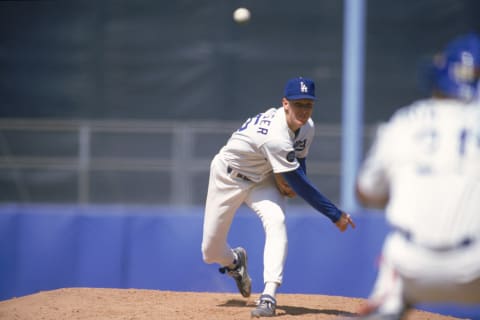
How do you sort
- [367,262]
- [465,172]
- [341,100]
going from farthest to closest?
[341,100] → [367,262] → [465,172]

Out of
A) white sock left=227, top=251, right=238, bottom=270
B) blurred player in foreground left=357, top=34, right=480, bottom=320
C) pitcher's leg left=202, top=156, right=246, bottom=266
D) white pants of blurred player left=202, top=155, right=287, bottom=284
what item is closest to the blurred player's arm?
blurred player in foreground left=357, top=34, right=480, bottom=320

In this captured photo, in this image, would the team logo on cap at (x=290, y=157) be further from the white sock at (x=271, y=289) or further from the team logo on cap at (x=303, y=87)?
the white sock at (x=271, y=289)

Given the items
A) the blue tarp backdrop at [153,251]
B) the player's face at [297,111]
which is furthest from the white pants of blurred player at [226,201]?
the blue tarp backdrop at [153,251]

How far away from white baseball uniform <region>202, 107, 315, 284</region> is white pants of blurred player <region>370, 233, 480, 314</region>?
105 inches

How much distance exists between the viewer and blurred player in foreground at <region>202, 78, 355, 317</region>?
6.21m

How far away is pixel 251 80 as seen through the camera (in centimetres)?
1648

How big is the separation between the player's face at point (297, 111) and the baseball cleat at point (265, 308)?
1.29m

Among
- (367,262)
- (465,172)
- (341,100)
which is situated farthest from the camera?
(341,100)

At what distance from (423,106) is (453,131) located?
0.64 ft

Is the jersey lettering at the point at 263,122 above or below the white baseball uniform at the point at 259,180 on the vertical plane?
above

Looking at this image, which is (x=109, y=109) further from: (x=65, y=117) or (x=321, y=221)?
(x=321, y=221)

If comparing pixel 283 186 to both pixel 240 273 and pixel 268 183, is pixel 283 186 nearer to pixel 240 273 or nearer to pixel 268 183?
pixel 268 183

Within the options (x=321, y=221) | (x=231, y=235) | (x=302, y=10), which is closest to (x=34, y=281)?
(x=231, y=235)

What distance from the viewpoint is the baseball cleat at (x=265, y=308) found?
6.13m
